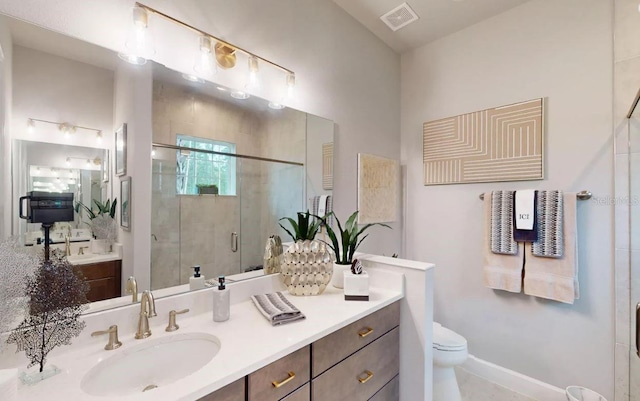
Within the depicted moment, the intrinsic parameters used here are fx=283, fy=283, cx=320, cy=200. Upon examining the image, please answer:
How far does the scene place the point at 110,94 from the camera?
114 centimetres

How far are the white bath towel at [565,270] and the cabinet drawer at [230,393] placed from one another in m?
2.07

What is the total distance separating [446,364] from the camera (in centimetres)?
179

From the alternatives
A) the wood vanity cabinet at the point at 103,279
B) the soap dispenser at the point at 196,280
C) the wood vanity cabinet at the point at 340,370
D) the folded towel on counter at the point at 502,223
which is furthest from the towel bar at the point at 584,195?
the wood vanity cabinet at the point at 103,279

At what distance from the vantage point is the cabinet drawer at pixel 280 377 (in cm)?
89

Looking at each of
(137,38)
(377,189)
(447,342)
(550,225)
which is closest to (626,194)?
(550,225)

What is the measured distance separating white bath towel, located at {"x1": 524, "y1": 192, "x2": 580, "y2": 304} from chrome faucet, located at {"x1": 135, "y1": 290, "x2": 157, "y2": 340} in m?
2.33

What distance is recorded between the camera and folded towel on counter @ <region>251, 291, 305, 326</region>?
3.75ft

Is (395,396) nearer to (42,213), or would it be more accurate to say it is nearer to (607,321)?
(607,321)

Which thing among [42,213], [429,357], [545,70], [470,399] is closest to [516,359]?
[470,399]

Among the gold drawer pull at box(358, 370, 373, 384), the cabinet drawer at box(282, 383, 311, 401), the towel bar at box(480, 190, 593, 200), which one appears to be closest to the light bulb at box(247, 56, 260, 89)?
the cabinet drawer at box(282, 383, 311, 401)

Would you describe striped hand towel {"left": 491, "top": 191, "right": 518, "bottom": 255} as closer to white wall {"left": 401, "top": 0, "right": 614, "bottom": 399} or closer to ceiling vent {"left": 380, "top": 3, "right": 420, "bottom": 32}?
white wall {"left": 401, "top": 0, "right": 614, "bottom": 399}

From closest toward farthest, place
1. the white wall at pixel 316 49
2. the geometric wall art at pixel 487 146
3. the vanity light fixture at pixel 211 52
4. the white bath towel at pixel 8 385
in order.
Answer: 1. the white bath towel at pixel 8 385
2. the white wall at pixel 316 49
3. the vanity light fixture at pixel 211 52
4. the geometric wall art at pixel 487 146

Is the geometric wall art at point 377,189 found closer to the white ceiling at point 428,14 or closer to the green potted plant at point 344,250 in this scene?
the green potted plant at point 344,250

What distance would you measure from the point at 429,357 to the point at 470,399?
2.89 ft
